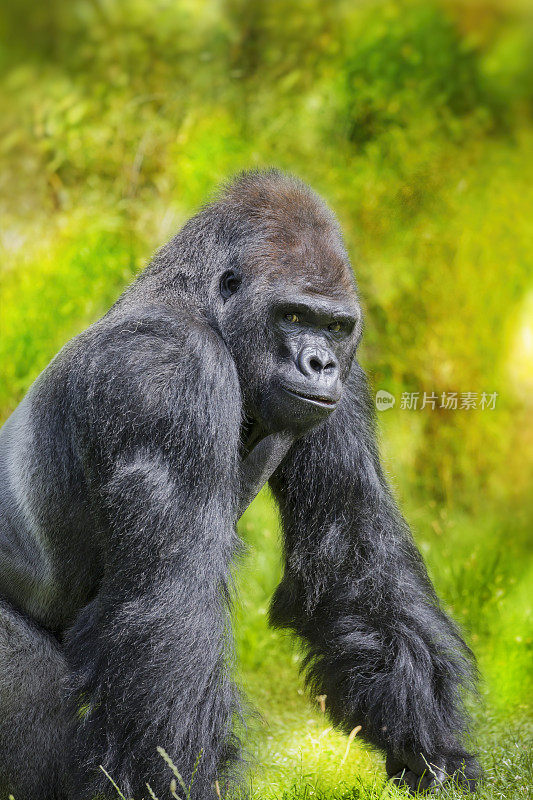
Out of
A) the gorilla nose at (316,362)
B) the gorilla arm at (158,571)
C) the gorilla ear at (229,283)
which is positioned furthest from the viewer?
the gorilla ear at (229,283)

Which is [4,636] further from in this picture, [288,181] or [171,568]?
[288,181]

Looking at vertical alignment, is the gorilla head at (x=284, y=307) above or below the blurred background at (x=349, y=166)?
below

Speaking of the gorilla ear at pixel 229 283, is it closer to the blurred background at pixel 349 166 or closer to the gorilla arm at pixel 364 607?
the gorilla arm at pixel 364 607

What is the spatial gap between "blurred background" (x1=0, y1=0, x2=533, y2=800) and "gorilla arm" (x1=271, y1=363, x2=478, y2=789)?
7.00 ft

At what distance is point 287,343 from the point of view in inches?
113

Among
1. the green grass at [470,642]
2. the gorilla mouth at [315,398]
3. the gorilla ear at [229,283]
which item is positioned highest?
the gorilla ear at [229,283]

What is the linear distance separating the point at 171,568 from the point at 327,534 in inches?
36.5

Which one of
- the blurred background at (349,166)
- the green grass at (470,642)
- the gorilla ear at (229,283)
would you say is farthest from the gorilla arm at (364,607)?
the blurred background at (349,166)

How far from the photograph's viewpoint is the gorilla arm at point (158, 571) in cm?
257

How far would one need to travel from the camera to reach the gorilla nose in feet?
9.27

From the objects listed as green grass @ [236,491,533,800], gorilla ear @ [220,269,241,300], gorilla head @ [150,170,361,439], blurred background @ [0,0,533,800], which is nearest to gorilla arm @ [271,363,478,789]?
green grass @ [236,491,533,800]

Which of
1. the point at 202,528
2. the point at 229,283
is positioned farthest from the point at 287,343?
the point at 202,528

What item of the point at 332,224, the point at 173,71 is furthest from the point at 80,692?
the point at 173,71

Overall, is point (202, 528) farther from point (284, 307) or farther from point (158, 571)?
point (284, 307)
